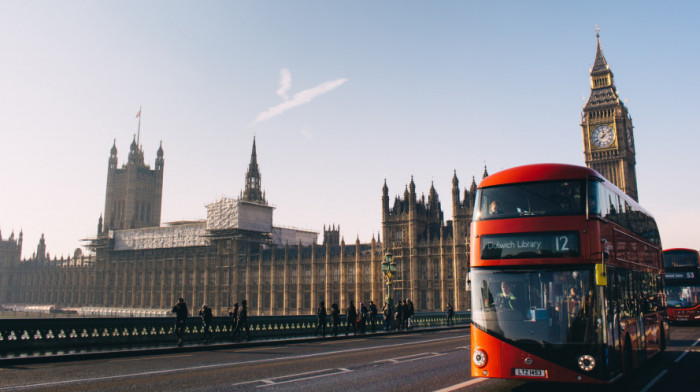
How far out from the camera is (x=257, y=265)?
3499 inches

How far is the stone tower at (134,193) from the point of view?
155750 millimetres

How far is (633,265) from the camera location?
13062mm

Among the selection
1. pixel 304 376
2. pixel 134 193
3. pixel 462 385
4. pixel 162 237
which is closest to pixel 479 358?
pixel 462 385

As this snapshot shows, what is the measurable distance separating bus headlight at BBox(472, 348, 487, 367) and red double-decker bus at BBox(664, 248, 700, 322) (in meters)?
23.5

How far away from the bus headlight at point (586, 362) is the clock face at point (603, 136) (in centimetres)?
9403

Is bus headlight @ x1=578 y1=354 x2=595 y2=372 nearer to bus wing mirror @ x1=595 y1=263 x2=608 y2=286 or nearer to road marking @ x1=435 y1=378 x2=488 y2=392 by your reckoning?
bus wing mirror @ x1=595 y1=263 x2=608 y2=286

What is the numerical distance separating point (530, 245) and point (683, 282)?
23.4 meters

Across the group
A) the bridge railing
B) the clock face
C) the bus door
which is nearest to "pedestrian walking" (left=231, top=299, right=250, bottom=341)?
the bridge railing

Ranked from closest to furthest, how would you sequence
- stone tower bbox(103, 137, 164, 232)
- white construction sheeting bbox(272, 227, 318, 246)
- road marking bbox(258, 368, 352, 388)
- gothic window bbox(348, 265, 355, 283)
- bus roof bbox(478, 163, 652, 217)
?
bus roof bbox(478, 163, 652, 217)
road marking bbox(258, 368, 352, 388)
gothic window bbox(348, 265, 355, 283)
white construction sheeting bbox(272, 227, 318, 246)
stone tower bbox(103, 137, 164, 232)

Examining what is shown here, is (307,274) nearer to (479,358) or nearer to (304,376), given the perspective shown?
(304,376)

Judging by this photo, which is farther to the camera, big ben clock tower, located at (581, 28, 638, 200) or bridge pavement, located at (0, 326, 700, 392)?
big ben clock tower, located at (581, 28, 638, 200)

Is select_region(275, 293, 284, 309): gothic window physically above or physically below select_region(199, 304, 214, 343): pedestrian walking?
below

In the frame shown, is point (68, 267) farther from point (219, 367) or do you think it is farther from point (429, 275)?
point (219, 367)

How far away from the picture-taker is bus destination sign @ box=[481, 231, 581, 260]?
983 centimetres
